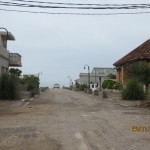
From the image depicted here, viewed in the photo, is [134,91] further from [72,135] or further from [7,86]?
[72,135]

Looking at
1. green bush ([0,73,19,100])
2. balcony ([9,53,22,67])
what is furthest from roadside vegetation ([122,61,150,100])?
balcony ([9,53,22,67])

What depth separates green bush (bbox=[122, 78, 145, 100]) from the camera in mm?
39188

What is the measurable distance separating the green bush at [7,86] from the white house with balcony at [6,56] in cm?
423

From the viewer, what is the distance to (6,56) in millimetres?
49469

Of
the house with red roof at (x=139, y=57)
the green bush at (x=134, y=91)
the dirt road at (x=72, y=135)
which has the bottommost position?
the dirt road at (x=72, y=135)

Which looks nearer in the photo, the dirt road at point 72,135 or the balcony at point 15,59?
the dirt road at point 72,135

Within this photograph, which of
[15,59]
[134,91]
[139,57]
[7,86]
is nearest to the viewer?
[7,86]

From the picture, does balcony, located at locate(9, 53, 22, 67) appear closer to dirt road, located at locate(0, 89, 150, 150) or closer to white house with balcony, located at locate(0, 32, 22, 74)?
white house with balcony, located at locate(0, 32, 22, 74)

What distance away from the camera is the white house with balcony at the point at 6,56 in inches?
1803

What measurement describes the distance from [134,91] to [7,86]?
11.3 meters

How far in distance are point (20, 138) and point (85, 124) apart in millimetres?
4440
